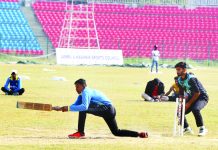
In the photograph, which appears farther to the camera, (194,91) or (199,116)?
(194,91)

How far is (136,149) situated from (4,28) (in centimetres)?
6538

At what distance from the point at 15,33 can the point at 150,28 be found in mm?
14940

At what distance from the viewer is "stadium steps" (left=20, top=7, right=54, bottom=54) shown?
7664 centimetres

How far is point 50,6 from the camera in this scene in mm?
85312

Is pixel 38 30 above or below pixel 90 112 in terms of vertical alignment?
above

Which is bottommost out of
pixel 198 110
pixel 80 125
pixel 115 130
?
pixel 115 130

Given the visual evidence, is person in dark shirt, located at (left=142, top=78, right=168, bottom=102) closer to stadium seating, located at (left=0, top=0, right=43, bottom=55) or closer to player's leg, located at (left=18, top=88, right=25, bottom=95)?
player's leg, located at (left=18, top=88, right=25, bottom=95)

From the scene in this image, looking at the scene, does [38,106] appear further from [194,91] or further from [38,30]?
[38,30]

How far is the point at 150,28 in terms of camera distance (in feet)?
275

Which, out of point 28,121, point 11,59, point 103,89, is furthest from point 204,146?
point 11,59

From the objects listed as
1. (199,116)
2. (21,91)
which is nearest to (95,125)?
(199,116)

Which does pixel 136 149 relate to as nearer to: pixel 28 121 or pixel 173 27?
pixel 28 121

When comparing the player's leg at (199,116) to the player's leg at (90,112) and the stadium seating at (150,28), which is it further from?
the stadium seating at (150,28)

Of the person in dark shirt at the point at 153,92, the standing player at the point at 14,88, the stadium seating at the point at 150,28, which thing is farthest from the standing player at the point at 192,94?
the stadium seating at the point at 150,28
